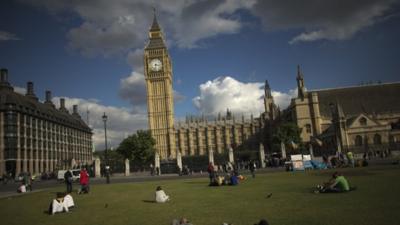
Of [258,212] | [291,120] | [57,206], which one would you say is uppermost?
[291,120]

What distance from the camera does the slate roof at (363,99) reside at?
3174 inches

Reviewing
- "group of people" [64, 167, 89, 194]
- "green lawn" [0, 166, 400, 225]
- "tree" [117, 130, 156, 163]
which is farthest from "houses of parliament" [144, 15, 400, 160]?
"green lawn" [0, 166, 400, 225]

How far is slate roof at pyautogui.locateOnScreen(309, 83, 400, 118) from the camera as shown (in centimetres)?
8062

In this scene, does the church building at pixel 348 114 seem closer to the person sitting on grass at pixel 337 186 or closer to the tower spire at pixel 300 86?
the tower spire at pixel 300 86

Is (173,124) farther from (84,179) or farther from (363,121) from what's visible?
(84,179)

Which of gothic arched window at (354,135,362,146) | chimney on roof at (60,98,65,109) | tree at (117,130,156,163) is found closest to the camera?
gothic arched window at (354,135,362,146)

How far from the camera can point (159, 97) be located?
393 ft

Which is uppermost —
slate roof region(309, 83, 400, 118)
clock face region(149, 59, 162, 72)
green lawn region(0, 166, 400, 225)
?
clock face region(149, 59, 162, 72)

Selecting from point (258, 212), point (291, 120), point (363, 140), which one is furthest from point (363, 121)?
point (258, 212)

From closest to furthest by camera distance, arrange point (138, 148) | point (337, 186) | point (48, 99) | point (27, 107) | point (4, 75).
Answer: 1. point (337, 186)
2. point (138, 148)
3. point (4, 75)
4. point (27, 107)
5. point (48, 99)

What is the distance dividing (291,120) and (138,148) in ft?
132

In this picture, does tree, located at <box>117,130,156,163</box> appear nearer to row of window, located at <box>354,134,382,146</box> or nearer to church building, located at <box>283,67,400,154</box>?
church building, located at <box>283,67,400,154</box>

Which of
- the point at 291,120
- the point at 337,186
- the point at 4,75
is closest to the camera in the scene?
the point at 337,186

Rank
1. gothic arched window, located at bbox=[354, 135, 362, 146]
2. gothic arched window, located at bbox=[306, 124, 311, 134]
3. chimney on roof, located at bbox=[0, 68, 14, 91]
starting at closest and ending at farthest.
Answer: gothic arched window, located at bbox=[354, 135, 362, 146], chimney on roof, located at bbox=[0, 68, 14, 91], gothic arched window, located at bbox=[306, 124, 311, 134]
